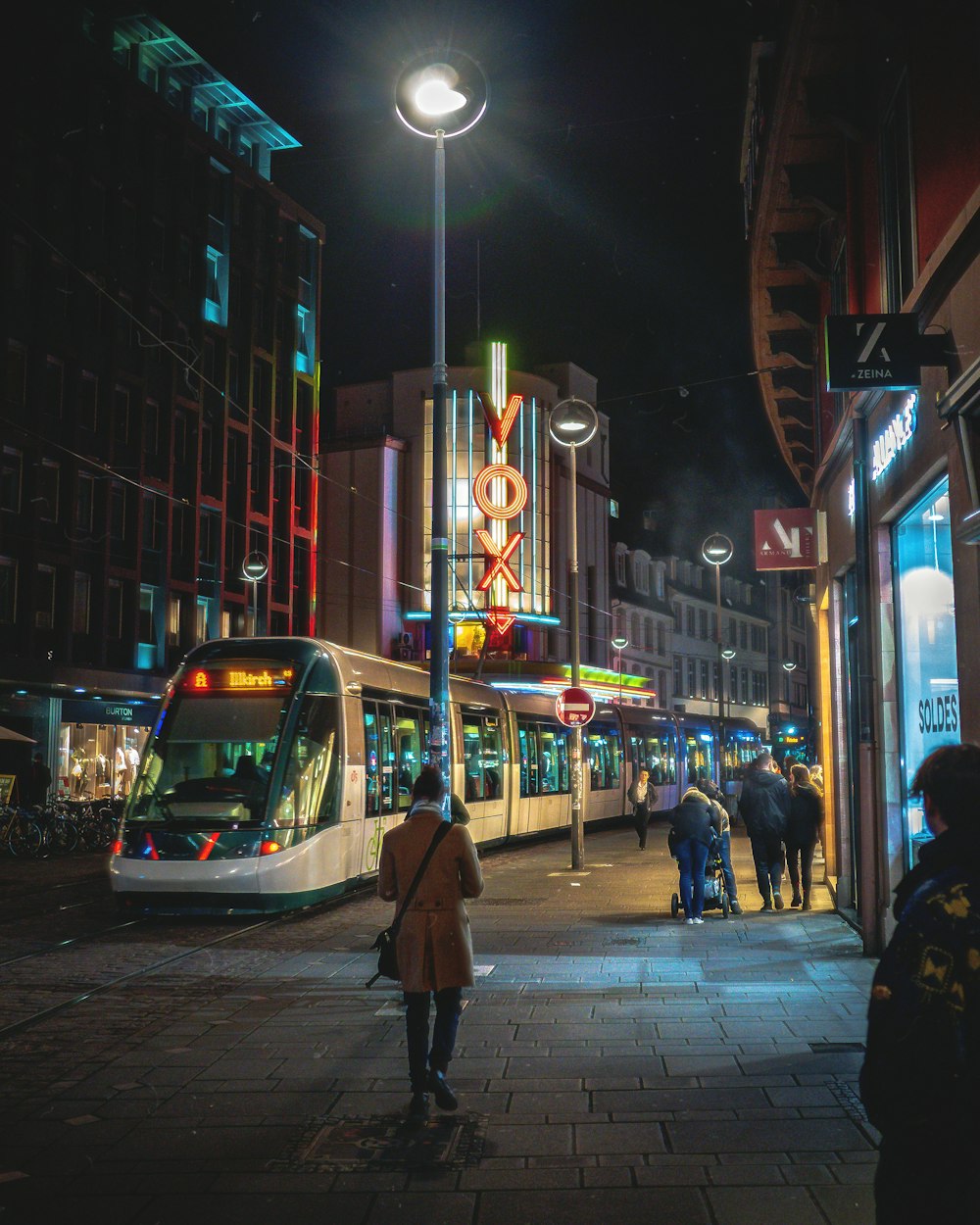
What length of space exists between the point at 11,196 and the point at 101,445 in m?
7.48

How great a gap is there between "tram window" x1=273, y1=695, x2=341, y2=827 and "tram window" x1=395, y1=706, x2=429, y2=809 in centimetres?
254

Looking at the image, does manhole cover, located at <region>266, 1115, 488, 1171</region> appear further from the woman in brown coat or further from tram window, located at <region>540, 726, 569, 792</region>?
tram window, located at <region>540, 726, 569, 792</region>

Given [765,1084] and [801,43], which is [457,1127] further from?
[801,43]

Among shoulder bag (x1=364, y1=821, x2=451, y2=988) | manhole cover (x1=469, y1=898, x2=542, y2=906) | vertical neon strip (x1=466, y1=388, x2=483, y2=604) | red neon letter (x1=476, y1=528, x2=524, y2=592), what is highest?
vertical neon strip (x1=466, y1=388, x2=483, y2=604)

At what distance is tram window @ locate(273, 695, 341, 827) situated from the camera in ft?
46.8

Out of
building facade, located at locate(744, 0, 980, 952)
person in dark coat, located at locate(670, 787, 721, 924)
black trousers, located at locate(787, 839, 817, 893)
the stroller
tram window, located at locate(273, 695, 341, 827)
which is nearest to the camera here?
building facade, located at locate(744, 0, 980, 952)

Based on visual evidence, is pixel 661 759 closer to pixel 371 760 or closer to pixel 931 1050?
pixel 371 760

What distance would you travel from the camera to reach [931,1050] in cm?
314

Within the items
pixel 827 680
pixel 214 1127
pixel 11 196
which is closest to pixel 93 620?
pixel 11 196

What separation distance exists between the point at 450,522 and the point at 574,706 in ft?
113

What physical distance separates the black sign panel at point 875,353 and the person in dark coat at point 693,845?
569 cm

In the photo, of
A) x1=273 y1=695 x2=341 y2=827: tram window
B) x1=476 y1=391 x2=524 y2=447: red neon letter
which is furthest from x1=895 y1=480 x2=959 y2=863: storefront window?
x1=476 y1=391 x2=524 y2=447: red neon letter

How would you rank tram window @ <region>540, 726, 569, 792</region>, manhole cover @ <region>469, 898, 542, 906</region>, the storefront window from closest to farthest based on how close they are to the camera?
the storefront window < manhole cover @ <region>469, 898, 542, 906</region> < tram window @ <region>540, 726, 569, 792</region>

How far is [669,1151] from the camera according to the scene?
5781mm
